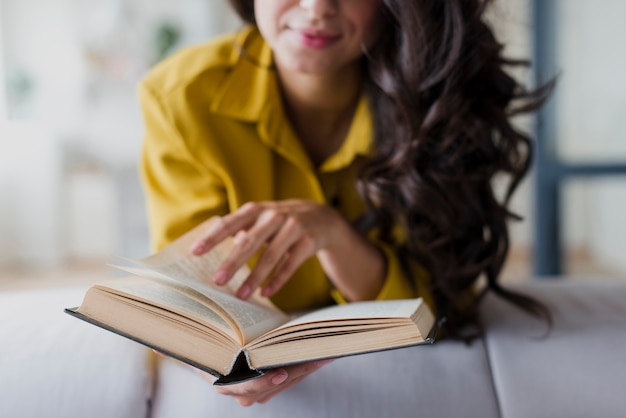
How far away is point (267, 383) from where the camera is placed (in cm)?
64

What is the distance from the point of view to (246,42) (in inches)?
44.9

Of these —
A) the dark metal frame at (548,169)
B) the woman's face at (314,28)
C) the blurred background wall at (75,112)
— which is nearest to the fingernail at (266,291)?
the woman's face at (314,28)

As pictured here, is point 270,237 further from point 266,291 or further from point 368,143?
point 368,143

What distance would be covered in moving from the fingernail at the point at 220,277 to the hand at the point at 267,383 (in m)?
0.11

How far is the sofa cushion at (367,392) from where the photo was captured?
808 millimetres

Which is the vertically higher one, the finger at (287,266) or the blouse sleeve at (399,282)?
the finger at (287,266)

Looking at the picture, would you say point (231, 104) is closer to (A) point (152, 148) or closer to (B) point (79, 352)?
(A) point (152, 148)

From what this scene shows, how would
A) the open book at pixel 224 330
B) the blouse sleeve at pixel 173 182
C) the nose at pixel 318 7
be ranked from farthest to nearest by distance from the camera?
the blouse sleeve at pixel 173 182 < the nose at pixel 318 7 < the open book at pixel 224 330

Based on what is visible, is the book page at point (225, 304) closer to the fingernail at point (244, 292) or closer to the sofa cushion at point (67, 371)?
the fingernail at point (244, 292)

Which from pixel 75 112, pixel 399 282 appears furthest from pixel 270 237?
pixel 75 112

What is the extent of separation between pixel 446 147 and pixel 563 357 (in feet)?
1.14

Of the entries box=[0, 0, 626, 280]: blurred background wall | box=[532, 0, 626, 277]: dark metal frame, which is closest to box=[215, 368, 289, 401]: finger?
box=[532, 0, 626, 277]: dark metal frame

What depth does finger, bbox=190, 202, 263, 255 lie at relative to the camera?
731 millimetres

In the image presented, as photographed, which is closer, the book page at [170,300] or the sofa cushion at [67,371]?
the book page at [170,300]
